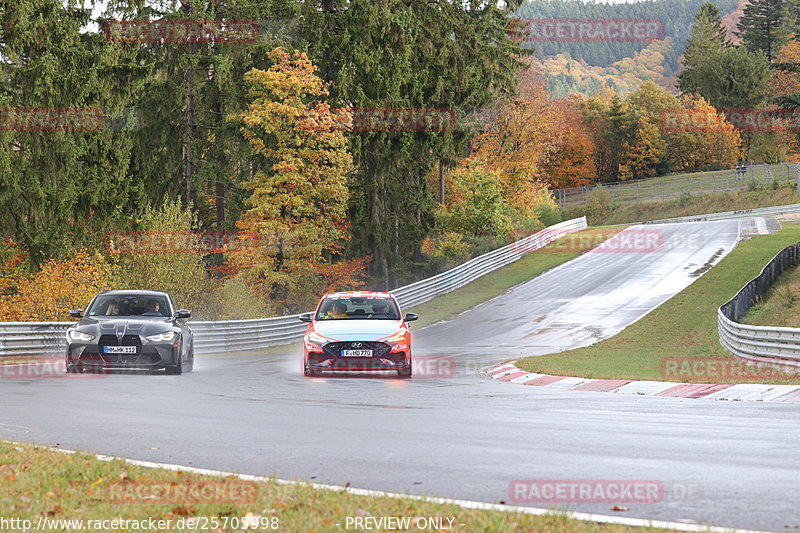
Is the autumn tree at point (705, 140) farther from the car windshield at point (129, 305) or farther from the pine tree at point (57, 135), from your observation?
the car windshield at point (129, 305)

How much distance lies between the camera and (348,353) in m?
19.5

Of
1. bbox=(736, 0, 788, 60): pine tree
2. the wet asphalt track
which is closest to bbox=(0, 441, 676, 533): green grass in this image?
the wet asphalt track

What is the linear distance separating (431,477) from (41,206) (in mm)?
28244

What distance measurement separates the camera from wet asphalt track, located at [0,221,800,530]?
26.0 feet

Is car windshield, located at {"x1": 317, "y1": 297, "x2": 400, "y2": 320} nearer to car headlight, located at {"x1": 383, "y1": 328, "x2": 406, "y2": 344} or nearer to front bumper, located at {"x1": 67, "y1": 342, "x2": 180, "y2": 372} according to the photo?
car headlight, located at {"x1": 383, "y1": 328, "x2": 406, "y2": 344}

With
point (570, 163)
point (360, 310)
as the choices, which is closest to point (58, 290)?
point (360, 310)

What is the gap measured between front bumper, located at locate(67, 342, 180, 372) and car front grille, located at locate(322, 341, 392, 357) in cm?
301

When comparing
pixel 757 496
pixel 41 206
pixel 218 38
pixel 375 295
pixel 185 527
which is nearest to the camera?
pixel 185 527

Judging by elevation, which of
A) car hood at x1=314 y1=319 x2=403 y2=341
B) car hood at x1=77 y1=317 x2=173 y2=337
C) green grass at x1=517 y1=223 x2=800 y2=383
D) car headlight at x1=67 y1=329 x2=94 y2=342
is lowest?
green grass at x1=517 y1=223 x2=800 y2=383

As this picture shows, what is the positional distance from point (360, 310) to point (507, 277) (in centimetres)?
3185

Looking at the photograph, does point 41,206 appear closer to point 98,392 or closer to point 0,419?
point 98,392

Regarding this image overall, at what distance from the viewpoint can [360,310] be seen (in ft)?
70.1

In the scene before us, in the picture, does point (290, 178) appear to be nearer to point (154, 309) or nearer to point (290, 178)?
point (290, 178)

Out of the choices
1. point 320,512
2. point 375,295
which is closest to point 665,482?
point 320,512
